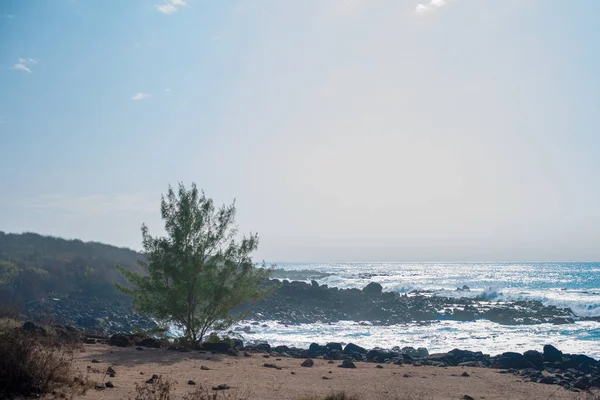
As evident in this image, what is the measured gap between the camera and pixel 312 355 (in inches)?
795

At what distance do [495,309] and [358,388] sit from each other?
121 ft

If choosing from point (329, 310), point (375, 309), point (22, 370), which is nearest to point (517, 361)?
point (22, 370)

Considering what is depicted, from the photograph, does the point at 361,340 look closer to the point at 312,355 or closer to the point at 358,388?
the point at 312,355

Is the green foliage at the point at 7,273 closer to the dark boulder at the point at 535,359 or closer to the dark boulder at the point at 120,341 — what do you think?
the dark boulder at the point at 120,341

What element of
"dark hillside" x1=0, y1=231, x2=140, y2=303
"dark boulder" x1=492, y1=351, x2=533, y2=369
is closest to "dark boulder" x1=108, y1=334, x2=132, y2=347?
"dark boulder" x1=492, y1=351, x2=533, y2=369

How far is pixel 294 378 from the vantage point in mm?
13102

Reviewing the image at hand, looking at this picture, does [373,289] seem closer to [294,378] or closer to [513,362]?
[513,362]

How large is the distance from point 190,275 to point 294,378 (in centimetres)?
671

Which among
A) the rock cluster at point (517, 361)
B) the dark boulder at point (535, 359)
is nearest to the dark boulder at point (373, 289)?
the rock cluster at point (517, 361)

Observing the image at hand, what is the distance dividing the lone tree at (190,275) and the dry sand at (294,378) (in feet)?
7.09

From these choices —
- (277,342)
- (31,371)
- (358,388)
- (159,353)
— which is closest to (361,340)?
(277,342)

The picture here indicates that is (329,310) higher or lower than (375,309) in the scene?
lower

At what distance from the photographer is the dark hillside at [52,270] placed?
38.8 meters

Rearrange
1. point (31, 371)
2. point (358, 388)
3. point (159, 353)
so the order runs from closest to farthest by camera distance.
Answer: point (31, 371)
point (358, 388)
point (159, 353)
